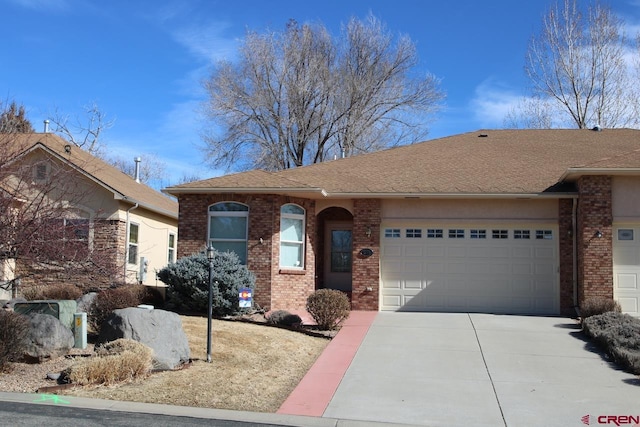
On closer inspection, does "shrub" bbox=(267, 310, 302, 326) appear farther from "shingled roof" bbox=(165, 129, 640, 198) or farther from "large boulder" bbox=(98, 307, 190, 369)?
"large boulder" bbox=(98, 307, 190, 369)

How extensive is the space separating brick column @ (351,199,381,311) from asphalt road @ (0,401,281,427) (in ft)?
33.0

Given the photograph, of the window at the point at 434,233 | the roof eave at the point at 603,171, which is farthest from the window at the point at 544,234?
the window at the point at 434,233

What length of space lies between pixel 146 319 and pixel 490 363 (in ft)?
19.4

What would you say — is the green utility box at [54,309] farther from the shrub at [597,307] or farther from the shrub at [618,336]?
the shrub at [597,307]

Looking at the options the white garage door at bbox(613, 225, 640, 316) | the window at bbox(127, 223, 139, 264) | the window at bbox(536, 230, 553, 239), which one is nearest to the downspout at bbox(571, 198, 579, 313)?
the window at bbox(536, 230, 553, 239)

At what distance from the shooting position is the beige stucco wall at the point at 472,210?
17.9 metres

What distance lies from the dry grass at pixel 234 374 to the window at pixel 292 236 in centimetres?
385

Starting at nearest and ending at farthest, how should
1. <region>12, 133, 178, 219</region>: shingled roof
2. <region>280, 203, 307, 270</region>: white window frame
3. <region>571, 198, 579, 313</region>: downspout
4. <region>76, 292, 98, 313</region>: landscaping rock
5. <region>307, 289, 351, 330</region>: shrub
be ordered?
<region>76, 292, 98, 313</region>: landscaping rock → <region>307, 289, 351, 330</region>: shrub → <region>571, 198, 579, 313</region>: downspout → <region>280, 203, 307, 270</region>: white window frame → <region>12, 133, 178, 219</region>: shingled roof

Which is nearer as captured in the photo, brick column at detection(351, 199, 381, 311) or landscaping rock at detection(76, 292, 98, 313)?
landscaping rock at detection(76, 292, 98, 313)

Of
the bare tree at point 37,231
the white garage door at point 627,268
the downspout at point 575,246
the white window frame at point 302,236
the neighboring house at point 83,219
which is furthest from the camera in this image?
the white window frame at point 302,236

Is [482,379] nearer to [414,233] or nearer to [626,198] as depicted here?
[414,233]

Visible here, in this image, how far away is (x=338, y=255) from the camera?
68.3ft

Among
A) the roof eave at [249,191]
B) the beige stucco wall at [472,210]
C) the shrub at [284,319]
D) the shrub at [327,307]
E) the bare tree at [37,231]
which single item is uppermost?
the roof eave at [249,191]

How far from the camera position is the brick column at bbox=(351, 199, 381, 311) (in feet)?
59.4
